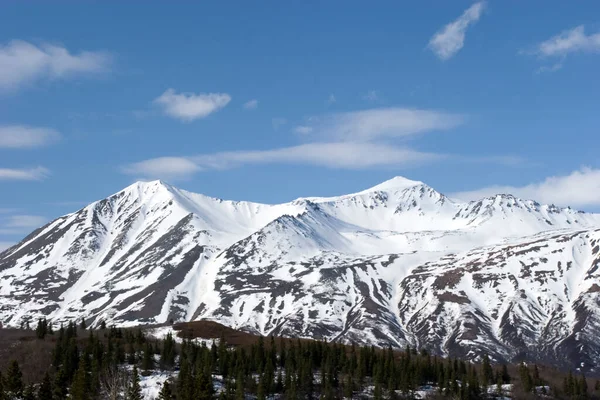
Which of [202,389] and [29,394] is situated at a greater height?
[202,389]

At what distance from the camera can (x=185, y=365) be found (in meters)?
193

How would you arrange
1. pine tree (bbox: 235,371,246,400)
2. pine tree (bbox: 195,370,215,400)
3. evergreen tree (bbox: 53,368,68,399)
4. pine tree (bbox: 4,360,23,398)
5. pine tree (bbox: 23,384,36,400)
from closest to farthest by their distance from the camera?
pine tree (bbox: 195,370,215,400), pine tree (bbox: 23,384,36,400), pine tree (bbox: 4,360,23,398), evergreen tree (bbox: 53,368,68,399), pine tree (bbox: 235,371,246,400)

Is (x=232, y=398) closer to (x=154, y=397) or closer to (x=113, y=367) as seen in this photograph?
(x=154, y=397)

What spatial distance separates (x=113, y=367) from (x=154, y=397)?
2169 centimetres

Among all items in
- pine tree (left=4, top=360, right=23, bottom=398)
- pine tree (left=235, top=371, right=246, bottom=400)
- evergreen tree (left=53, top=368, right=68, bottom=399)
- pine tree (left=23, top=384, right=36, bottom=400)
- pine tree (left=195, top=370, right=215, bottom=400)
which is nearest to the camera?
pine tree (left=195, top=370, right=215, bottom=400)

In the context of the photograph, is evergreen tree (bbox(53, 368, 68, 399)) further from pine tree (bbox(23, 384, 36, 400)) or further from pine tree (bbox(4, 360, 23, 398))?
pine tree (bbox(4, 360, 23, 398))

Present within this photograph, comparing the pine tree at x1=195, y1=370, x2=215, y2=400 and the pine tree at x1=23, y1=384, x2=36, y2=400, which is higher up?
the pine tree at x1=195, y1=370, x2=215, y2=400

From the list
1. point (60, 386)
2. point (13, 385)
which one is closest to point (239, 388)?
point (60, 386)

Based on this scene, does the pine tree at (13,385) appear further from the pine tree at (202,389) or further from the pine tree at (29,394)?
the pine tree at (202,389)

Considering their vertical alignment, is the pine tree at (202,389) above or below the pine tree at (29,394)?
above

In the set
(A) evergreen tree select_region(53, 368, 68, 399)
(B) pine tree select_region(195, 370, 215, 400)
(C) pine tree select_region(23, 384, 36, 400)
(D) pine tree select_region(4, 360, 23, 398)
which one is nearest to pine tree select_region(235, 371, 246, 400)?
(B) pine tree select_region(195, 370, 215, 400)

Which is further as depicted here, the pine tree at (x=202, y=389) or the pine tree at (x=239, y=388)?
the pine tree at (x=239, y=388)

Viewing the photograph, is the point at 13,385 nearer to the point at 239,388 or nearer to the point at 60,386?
the point at 60,386

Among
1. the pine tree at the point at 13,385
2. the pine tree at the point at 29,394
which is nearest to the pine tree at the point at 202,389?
the pine tree at the point at 29,394
